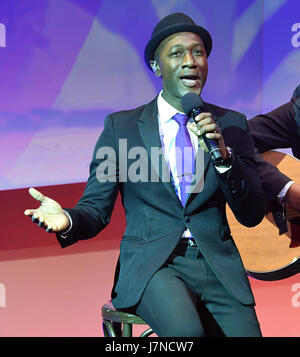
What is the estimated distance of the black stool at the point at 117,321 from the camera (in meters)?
2.02

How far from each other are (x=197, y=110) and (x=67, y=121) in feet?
6.82

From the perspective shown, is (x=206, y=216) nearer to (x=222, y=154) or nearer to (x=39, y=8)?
(x=222, y=154)

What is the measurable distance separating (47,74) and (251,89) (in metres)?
1.63

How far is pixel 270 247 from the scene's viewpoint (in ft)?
9.98

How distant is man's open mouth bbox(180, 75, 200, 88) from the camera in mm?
1996

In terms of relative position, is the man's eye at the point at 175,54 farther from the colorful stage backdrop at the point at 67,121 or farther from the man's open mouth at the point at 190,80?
the colorful stage backdrop at the point at 67,121

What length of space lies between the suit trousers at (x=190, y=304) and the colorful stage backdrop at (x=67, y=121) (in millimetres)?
1627

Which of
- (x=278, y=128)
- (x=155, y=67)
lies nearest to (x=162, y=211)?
(x=155, y=67)

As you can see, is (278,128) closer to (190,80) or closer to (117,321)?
(190,80)

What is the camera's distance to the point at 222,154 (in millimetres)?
1771

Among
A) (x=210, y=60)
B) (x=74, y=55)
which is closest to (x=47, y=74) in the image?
(x=74, y=55)

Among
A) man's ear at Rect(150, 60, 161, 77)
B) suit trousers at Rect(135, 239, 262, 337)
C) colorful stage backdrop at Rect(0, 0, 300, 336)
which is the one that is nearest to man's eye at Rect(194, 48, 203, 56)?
man's ear at Rect(150, 60, 161, 77)

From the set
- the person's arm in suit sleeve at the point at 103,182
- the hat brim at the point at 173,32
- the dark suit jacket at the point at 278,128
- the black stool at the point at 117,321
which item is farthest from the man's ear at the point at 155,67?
the dark suit jacket at the point at 278,128

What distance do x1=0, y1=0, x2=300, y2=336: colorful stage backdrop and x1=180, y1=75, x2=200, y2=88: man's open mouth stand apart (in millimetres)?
1771
